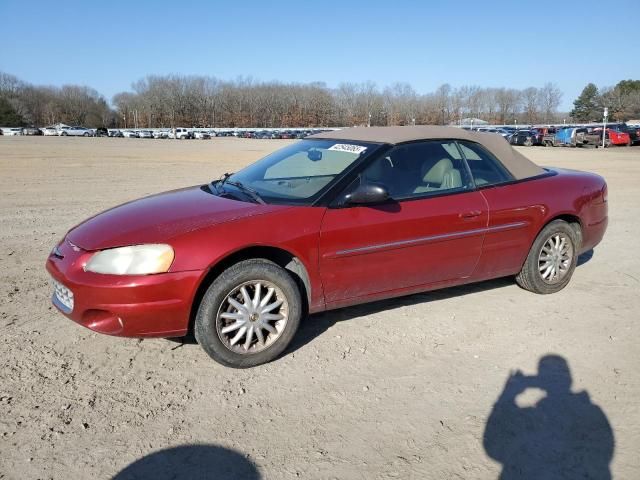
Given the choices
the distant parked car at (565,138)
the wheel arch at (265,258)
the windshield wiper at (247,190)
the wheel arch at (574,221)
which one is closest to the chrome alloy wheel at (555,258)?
the wheel arch at (574,221)

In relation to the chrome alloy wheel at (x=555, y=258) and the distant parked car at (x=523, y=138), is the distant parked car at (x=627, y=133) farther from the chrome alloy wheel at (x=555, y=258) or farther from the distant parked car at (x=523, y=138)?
the chrome alloy wheel at (x=555, y=258)

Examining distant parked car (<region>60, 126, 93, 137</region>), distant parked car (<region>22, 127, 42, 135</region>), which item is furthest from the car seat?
distant parked car (<region>60, 126, 93, 137</region>)

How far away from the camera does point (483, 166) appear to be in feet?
15.2

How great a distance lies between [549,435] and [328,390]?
1.26 metres

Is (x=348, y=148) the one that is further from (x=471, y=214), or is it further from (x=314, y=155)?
(x=471, y=214)

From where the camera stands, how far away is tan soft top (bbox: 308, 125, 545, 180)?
4.46 metres

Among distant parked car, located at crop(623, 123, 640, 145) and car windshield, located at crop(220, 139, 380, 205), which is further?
distant parked car, located at crop(623, 123, 640, 145)

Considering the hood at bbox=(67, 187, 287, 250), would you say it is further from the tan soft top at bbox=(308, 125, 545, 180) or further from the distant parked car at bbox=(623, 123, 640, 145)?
the distant parked car at bbox=(623, 123, 640, 145)

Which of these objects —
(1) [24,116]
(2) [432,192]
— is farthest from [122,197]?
(1) [24,116]

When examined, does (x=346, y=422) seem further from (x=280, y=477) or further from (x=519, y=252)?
(x=519, y=252)

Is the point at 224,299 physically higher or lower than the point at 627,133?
lower

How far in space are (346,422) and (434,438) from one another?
48 centimetres

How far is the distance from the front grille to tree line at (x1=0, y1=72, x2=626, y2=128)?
411ft

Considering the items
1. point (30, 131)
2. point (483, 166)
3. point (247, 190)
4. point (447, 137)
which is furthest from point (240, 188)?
point (30, 131)
